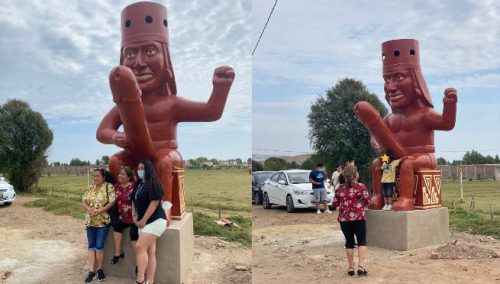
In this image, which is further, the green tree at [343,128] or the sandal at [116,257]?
the green tree at [343,128]

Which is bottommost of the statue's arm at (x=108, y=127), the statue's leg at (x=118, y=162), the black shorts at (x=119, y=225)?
the black shorts at (x=119, y=225)

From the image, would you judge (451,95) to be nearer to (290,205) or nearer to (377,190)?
(377,190)

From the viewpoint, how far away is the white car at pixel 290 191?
1323 cm

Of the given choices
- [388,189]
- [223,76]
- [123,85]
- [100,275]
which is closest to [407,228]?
[388,189]

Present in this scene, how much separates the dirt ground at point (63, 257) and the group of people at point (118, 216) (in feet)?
1.36

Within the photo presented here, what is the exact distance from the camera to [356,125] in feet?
53.8

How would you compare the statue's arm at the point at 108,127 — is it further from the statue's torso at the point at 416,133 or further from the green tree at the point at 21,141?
the green tree at the point at 21,141

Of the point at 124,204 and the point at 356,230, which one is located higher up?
the point at 124,204

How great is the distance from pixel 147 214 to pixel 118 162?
1.38m

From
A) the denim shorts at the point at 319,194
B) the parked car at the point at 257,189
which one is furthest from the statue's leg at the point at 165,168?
the parked car at the point at 257,189

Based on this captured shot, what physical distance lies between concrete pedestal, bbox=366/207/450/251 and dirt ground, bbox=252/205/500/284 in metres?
0.15

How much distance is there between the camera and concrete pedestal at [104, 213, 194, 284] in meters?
5.51

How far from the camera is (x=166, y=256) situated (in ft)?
18.1

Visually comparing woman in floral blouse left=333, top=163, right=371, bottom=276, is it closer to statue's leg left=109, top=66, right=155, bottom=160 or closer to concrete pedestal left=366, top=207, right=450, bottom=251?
concrete pedestal left=366, top=207, right=450, bottom=251
